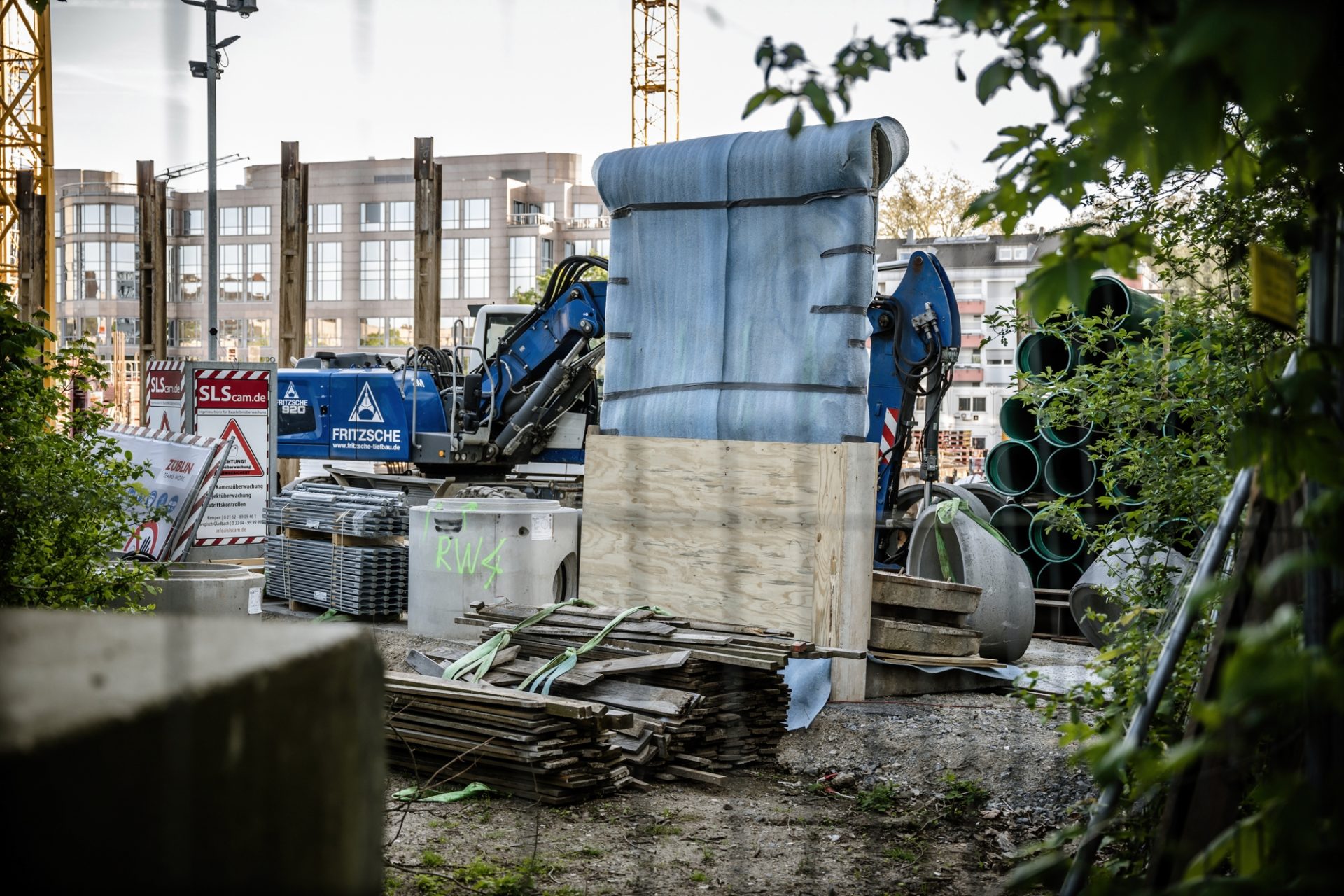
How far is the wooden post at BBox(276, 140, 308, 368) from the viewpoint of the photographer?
84.6 ft

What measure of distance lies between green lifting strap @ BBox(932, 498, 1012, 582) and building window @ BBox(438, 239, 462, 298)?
58.9 m

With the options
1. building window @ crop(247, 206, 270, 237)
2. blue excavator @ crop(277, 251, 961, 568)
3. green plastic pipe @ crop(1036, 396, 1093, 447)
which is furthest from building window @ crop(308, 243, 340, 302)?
green plastic pipe @ crop(1036, 396, 1093, 447)

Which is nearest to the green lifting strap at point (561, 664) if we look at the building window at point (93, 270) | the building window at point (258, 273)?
the building window at point (258, 273)

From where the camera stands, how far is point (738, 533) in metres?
8.86

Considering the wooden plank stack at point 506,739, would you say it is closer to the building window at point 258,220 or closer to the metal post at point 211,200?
the metal post at point 211,200

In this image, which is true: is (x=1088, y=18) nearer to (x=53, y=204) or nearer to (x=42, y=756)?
(x=42, y=756)

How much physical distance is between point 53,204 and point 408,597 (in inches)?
970

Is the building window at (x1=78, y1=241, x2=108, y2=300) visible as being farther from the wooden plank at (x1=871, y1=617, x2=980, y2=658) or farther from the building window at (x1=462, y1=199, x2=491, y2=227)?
the wooden plank at (x1=871, y1=617, x2=980, y2=658)

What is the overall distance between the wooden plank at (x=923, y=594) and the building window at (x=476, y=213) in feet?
195

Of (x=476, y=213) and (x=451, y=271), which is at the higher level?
(x=476, y=213)

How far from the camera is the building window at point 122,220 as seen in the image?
198ft

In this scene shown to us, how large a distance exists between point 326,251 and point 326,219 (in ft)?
5.31

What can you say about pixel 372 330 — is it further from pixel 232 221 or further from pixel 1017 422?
pixel 1017 422

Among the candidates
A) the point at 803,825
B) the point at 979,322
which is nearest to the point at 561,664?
the point at 803,825
